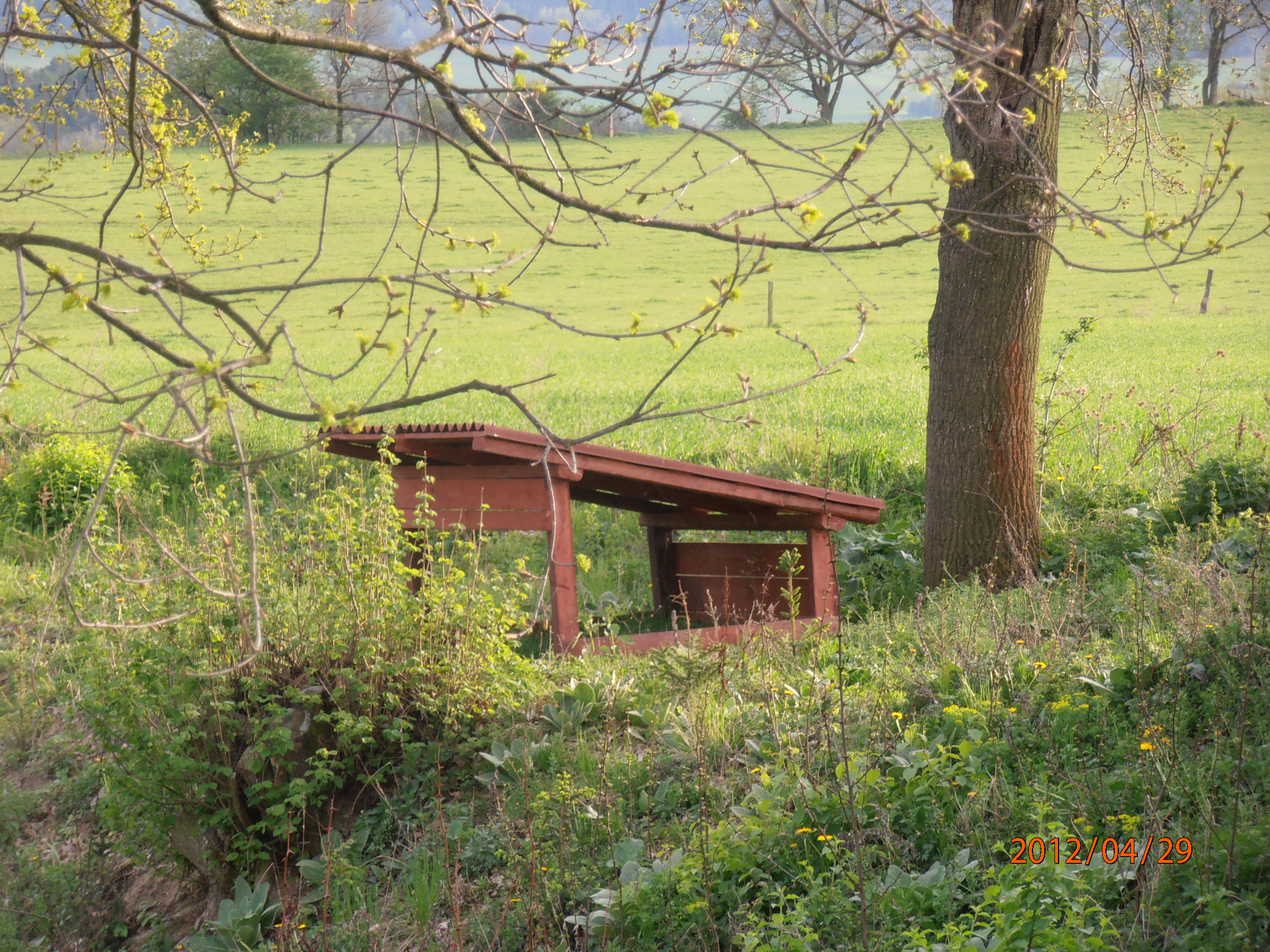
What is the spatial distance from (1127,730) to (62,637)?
24.2ft

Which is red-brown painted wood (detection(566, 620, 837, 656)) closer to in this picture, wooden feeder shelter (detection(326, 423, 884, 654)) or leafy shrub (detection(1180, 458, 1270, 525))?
wooden feeder shelter (detection(326, 423, 884, 654))

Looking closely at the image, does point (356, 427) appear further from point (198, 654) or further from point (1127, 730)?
point (1127, 730)

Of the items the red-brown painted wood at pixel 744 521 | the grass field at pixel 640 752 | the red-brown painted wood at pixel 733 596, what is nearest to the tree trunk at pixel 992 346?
the grass field at pixel 640 752

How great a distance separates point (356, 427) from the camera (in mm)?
2434

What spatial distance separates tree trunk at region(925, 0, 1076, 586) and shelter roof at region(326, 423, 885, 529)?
71 cm

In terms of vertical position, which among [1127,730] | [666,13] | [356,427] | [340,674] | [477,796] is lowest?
[477,796]

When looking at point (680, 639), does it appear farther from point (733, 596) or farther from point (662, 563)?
point (662, 563)

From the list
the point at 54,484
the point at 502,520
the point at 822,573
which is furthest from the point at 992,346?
the point at 54,484

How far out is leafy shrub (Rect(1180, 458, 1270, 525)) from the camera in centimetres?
721

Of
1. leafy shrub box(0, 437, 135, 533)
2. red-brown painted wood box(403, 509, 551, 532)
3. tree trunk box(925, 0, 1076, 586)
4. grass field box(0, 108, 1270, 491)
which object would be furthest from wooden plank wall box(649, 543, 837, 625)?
leafy shrub box(0, 437, 135, 533)

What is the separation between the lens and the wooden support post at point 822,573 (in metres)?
6.71

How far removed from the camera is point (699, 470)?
6180mm

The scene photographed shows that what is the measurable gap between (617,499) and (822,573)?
1799 mm

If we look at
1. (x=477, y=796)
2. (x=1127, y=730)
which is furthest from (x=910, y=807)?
(x=477, y=796)
